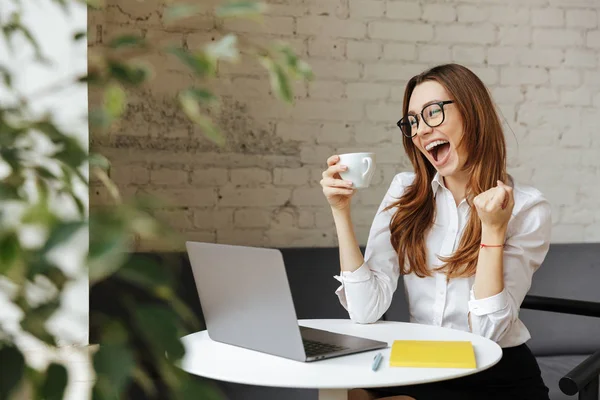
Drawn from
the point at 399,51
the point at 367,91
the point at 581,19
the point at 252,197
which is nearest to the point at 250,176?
the point at 252,197

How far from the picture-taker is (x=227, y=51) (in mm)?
344

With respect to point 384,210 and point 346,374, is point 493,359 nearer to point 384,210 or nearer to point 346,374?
point 346,374

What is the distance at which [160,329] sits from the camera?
0.97 feet

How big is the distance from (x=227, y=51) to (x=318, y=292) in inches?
93.2

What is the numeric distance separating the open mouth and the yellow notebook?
566 millimetres

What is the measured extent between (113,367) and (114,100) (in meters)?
0.12

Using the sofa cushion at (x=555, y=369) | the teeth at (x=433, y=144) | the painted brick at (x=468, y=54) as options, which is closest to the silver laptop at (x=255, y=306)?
the teeth at (x=433, y=144)

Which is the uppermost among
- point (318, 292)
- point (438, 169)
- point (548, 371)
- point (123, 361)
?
point (123, 361)

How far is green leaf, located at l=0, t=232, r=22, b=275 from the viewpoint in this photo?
29 centimetres

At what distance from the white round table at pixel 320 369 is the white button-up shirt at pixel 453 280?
174 mm

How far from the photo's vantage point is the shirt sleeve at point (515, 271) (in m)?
1.77

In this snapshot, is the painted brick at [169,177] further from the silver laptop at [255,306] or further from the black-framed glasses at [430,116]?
the silver laptop at [255,306]

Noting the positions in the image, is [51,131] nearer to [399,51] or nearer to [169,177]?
[169,177]

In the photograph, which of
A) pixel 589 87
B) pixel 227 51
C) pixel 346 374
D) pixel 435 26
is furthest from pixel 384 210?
pixel 227 51
